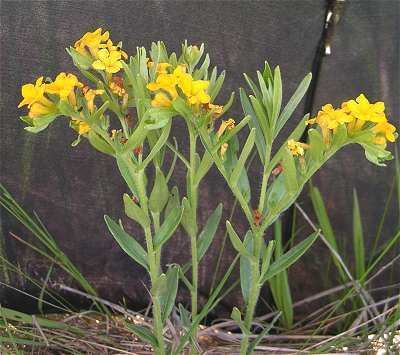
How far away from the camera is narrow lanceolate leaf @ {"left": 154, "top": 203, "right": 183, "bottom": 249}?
85cm

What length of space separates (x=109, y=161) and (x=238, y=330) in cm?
38

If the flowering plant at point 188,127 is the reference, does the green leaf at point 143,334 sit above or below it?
below

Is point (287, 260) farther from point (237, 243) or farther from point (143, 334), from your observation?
point (143, 334)

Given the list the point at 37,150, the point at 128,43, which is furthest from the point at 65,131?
the point at 128,43

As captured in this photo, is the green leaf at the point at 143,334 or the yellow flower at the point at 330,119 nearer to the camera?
the yellow flower at the point at 330,119

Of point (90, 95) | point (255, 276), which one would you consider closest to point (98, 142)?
point (90, 95)

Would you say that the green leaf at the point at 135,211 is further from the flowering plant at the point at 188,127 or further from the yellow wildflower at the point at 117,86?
the yellow wildflower at the point at 117,86

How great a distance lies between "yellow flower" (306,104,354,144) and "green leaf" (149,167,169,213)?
0.20m

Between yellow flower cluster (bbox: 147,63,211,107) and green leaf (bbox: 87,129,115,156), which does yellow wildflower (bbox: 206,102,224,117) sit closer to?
yellow flower cluster (bbox: 147,63,211,107)

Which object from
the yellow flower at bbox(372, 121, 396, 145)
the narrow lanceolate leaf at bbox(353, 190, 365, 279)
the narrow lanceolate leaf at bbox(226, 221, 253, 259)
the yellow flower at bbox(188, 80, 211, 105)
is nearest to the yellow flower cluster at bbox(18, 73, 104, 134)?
the yellow flower at bbox(188, 80, 211, 105)

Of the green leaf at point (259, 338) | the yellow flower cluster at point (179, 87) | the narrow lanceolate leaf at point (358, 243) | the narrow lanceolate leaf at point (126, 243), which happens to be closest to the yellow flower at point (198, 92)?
the yellow flower cluster at point (179, 87)

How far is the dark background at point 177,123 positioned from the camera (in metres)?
1.06

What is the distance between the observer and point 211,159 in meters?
0.85

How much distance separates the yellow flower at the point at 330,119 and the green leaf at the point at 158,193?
0.20 m
